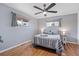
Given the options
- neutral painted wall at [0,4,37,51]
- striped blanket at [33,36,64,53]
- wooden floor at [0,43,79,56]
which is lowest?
wooden floor at [0,43,79,56]

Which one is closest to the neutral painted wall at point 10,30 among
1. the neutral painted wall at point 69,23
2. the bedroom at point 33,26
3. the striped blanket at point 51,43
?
the bedroom at point 33,26

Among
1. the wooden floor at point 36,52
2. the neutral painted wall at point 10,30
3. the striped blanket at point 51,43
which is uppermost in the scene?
the neutral painted wall at point 10,30

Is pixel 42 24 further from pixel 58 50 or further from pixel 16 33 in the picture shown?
pixel 16 33

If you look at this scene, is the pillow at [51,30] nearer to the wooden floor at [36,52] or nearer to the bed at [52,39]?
the bed at [52,39]

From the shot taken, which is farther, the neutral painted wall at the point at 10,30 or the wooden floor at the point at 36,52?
the neutral painted wall at the point at 10,30

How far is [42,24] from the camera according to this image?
1894 mm

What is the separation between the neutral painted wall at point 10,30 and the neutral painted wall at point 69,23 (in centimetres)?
28

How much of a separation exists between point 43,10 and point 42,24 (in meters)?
0.44

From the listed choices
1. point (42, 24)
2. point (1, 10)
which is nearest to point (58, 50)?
point (42, 24)

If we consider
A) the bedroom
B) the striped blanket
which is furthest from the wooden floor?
the striped blanket

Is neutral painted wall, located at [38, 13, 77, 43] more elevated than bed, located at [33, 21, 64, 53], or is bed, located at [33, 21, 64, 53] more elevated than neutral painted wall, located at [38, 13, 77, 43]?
neutral painted wall, located at [38, 13, 77, 43]

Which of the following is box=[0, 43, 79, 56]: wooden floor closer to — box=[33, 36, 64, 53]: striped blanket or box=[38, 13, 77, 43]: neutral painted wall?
box=[33, 36, 64, 53]: striped blanket

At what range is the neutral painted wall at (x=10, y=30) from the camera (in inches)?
74.2

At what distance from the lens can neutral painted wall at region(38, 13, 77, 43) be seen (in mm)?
1909
